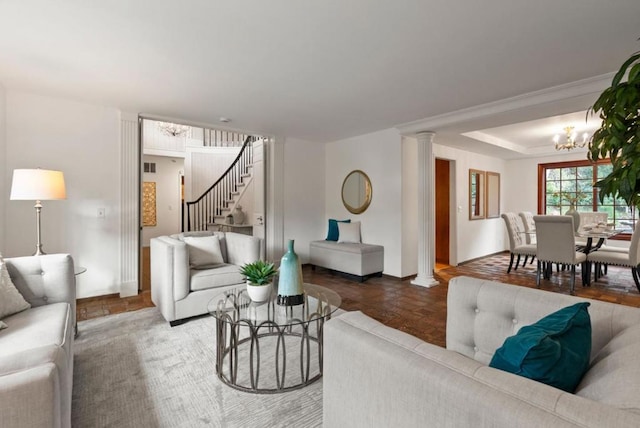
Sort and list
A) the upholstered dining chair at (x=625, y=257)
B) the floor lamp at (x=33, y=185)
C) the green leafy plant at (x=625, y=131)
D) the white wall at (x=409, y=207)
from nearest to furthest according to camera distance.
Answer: the green leafy plant at (x=625, y=131) < the floor lamp at (x=33, y=185) < the upholstered dining chair at (x=625, y=257) < the white wall at (x=409, y=207)

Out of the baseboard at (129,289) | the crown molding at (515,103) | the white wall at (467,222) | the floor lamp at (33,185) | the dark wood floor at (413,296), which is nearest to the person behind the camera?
the floor lamp at (33,185)

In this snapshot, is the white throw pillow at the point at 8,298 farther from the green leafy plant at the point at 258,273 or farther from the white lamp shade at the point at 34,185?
the green leafy plant at the point at 258,273

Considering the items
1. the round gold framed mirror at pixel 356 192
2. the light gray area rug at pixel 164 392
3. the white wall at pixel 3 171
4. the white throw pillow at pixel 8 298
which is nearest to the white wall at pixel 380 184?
the round gold framed mirror at pixel 356 192

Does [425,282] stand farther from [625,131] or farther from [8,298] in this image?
[8,298]

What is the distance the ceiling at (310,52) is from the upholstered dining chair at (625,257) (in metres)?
2.02

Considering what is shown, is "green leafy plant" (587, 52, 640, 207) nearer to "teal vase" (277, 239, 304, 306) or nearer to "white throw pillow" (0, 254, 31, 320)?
"teal vase" (277, 239, 304, 306)

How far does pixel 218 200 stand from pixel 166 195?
1961 mm

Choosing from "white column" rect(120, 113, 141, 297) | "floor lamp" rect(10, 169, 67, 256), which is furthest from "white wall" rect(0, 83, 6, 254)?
"white column" rect(120, 113, 141, 297)

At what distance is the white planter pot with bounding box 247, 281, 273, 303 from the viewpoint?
7.17 feet

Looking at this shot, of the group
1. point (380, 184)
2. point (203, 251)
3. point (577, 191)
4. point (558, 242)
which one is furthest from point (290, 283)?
point (577, 191)

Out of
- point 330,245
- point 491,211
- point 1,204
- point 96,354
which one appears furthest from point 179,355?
point 491,211

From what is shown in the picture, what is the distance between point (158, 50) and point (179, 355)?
2.35m

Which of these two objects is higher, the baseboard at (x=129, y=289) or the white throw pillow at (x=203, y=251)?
the white throw pillow at (x=203, y=251)

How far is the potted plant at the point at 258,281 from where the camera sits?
218 cm
